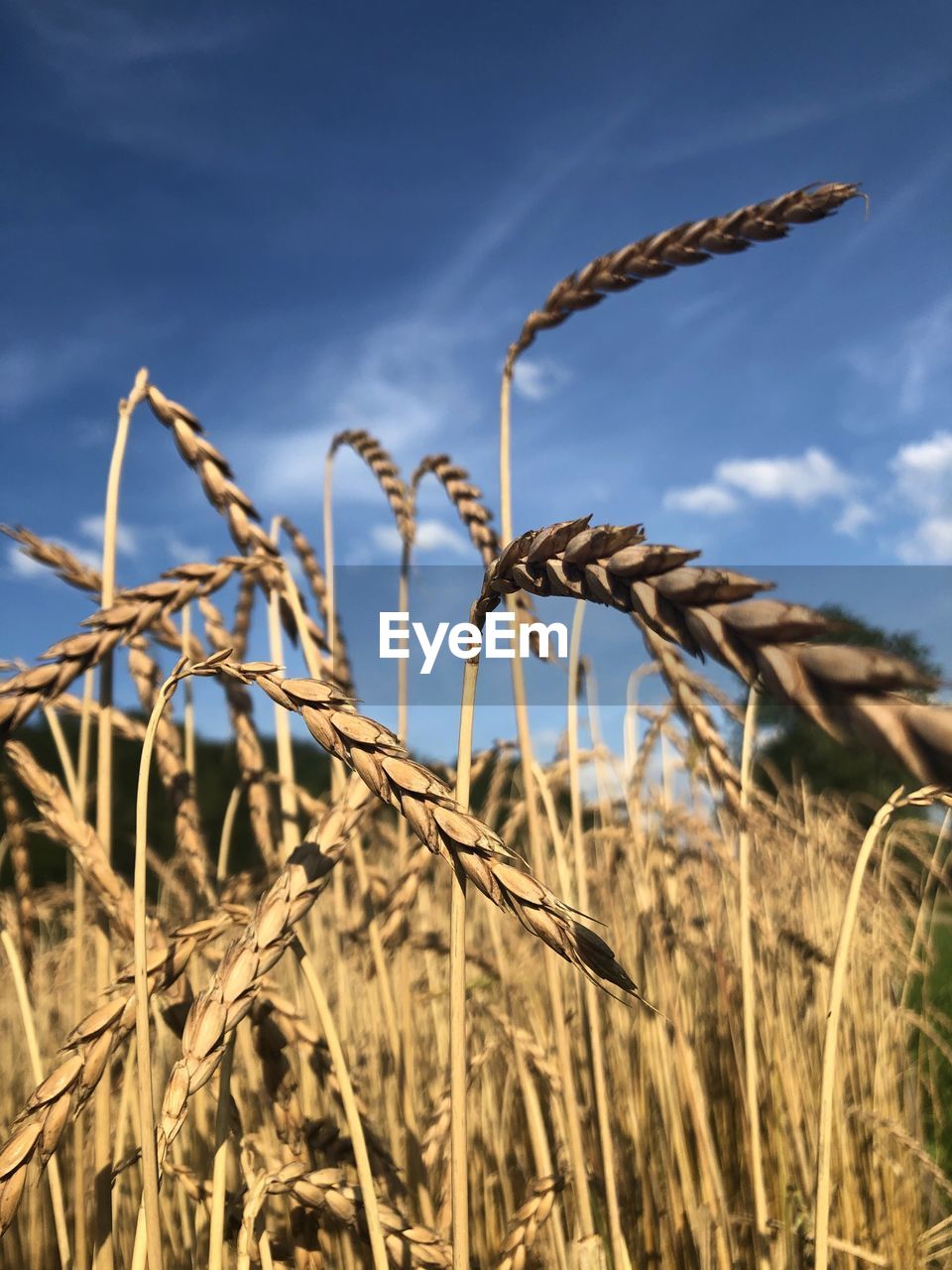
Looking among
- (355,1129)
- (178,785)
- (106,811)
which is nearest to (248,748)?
(178,785)

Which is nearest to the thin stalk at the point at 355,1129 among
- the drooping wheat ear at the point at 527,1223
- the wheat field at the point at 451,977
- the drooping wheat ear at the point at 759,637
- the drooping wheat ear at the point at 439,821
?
the wheat field at the point at 451,977

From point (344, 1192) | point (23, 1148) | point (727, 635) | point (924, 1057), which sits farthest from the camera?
point (924, 1057)

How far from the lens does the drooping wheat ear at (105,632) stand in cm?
107

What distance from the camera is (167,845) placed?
9703mm

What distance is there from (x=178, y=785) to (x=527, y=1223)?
0.79 m

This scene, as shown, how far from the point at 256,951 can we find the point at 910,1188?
209 cm

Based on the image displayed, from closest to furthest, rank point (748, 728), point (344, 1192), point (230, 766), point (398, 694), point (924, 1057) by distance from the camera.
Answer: point (344, 1192) < point (748, 728) < point (398, 694) < point (924, 1057) < point (230, 766)

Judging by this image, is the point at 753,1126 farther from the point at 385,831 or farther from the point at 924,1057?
the point at 924,1057

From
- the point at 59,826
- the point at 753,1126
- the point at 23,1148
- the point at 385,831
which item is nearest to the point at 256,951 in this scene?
the point at 23,1148

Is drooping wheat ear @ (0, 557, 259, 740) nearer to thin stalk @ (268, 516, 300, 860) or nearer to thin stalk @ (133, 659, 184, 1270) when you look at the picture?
thin stalk @ (268, 516, 300, 860)

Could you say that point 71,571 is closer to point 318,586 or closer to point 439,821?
point 318,586

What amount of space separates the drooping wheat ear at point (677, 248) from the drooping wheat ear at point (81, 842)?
0.98 metres

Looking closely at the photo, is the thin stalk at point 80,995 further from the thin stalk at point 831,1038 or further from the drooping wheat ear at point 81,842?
the thin stalk at point 831,1038

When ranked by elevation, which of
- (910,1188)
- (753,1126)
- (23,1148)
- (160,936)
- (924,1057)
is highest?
(160,936)
